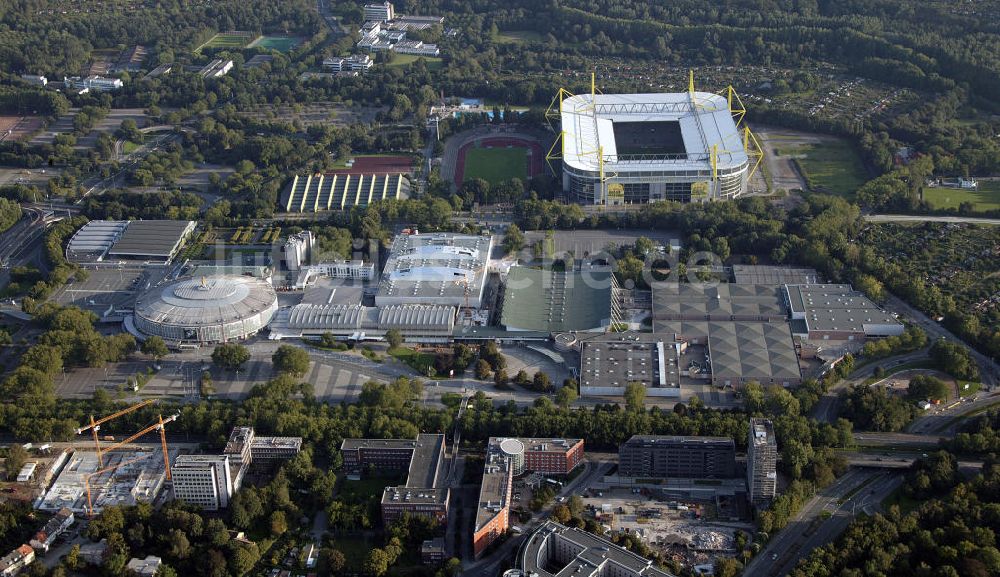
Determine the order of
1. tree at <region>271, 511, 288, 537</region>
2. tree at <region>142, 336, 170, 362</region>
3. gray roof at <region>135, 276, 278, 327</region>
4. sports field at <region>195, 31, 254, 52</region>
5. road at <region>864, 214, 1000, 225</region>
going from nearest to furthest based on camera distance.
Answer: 1. tree at <region>271, 511, 288, 537</region>
2. tree at <region>142, 336, 170, 362</region>
3. gray roof at <region>135, 276, 278, 327</region>
4. road at <region>864, 214, 1000, 225</region>
5. sports field at <region>195, 31, 254, 52</region>

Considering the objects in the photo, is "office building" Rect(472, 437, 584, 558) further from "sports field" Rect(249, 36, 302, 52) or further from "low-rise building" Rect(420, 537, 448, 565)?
"sports field" Rect(249, 36, 302, 52)

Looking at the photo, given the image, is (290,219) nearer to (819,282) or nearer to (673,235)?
(673,235)

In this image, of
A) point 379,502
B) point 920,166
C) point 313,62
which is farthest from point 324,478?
point 313,62

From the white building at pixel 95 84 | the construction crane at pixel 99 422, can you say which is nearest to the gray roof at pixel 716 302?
the construction crane at pixel 99 422

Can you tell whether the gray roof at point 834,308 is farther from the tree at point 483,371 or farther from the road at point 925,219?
the tree at point 483,371

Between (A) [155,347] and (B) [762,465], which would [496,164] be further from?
(B) [762,465]

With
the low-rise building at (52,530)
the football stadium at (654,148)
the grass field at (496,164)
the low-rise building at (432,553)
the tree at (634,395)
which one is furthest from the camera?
the grass field at (496,164)

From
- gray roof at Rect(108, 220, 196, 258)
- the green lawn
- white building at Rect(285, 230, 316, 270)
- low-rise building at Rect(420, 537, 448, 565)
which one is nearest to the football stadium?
white building at Rect(285, 230, 316, 270)
